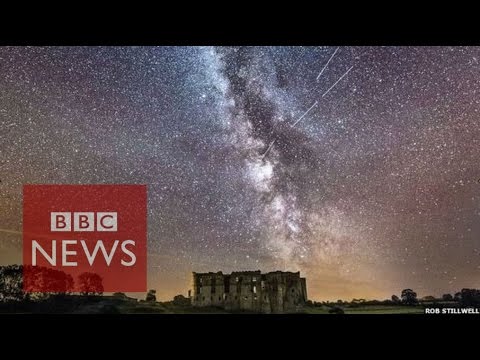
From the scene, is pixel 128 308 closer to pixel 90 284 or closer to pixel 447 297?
pixel 90 284

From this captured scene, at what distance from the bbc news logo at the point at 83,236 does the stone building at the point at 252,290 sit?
0.82 m

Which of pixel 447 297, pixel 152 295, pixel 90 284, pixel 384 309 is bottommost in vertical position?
pixel 384 309

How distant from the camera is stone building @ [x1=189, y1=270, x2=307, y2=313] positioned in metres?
8.10

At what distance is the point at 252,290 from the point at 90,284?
2104 millimetres

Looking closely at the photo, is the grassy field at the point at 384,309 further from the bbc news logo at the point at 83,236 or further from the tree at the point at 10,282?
the tree at the point at 10,282

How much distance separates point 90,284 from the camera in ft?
26.6

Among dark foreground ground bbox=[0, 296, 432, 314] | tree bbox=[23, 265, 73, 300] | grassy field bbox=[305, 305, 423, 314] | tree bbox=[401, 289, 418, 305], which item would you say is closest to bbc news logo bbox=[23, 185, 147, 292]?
tree bbox=[23, 265, 73, 300]

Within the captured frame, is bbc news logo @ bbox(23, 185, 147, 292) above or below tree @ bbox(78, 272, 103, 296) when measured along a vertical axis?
above

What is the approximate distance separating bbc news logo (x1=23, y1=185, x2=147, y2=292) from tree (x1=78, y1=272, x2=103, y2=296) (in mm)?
13

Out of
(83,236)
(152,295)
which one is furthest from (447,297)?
(83,236)

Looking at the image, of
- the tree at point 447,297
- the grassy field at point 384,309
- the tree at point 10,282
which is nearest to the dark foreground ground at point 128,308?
the grassy field at point 384,309

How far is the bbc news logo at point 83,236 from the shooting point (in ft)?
26.3

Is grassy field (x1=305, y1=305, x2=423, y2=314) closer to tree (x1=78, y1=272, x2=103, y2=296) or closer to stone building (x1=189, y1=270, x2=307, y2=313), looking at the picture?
stone building (x1=189, y1=270, x2=307, y2=313)
